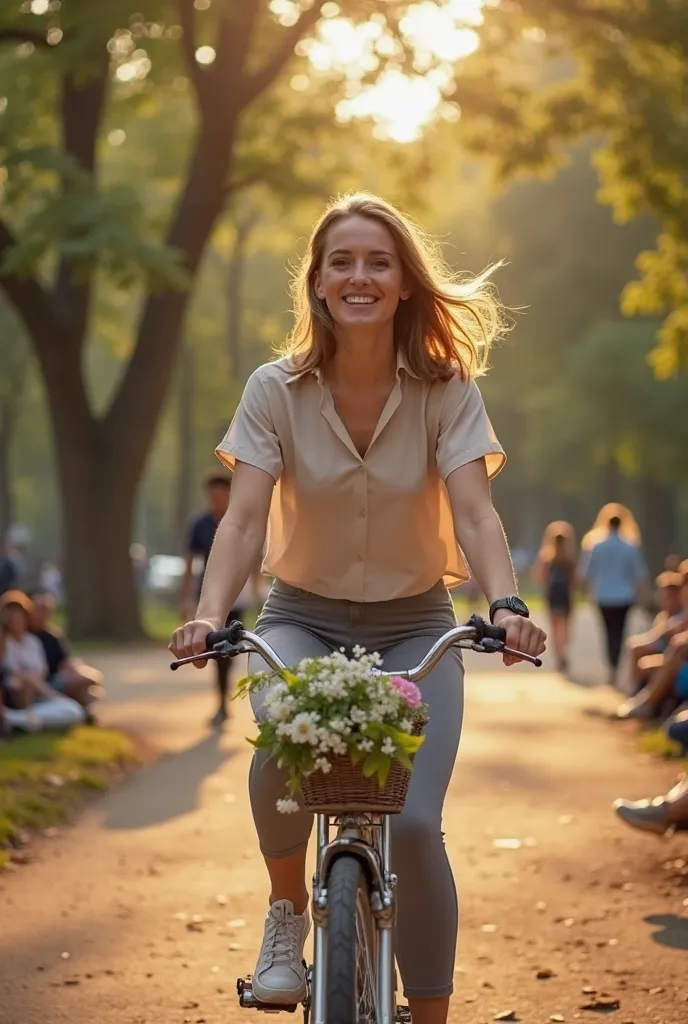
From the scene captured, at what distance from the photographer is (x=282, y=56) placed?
20.3m

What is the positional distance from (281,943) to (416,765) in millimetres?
580

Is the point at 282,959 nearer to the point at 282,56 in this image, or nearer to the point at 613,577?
the point at 613,577

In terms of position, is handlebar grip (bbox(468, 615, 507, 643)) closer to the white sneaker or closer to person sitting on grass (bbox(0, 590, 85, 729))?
the white sneaker

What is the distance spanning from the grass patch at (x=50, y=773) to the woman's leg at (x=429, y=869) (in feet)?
13.9

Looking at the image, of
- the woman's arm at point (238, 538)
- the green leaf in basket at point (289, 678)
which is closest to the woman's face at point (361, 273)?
the woman's arm at point (238, 538)

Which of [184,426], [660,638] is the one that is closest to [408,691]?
[660,638]

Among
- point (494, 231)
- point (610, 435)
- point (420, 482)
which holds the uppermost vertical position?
point (494, 231)

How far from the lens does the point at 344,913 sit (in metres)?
3.83

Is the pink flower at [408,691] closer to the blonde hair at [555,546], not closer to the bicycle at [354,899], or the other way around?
the bicycle at [354,899]

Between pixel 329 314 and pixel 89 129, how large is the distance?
21.4m

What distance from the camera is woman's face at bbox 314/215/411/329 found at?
15.1ft

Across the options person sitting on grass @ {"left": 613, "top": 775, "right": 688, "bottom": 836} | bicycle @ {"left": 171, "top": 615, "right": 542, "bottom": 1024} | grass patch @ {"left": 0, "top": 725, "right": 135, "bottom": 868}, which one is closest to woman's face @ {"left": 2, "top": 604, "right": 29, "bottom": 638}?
grass patch @ {"left": 0, "top": 725, "right": 135, "bottom": 868}

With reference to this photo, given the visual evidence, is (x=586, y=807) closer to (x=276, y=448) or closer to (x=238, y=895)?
(x=238, y=895)

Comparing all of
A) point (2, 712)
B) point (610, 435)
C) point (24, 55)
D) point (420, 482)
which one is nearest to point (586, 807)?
point (2, 712)
